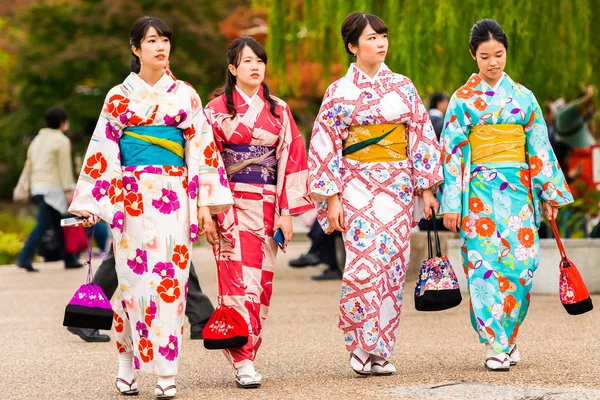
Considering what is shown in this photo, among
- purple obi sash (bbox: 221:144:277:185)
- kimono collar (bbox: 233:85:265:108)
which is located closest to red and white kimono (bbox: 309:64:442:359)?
purple obi sash (bbox: 221:144:277:185)

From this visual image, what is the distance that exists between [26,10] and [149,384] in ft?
94.3

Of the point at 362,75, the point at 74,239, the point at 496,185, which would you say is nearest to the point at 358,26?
the point at 362,75

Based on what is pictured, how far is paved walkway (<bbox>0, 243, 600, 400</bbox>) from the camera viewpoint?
5.26 m

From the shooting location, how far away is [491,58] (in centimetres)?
614

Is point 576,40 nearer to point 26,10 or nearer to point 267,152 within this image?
point 267,152

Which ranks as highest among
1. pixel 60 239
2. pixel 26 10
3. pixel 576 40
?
Answer: pixel 26 10

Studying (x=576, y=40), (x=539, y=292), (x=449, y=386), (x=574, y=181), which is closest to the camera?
(x=449, y=386)

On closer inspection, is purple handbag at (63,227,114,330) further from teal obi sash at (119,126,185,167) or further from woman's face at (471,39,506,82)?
woman's face at (471,39,506,82)

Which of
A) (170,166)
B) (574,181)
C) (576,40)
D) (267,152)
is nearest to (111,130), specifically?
(170,166)

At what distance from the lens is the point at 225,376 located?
6.01 meters

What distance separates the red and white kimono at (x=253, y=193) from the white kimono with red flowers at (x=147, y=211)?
1.14 ft

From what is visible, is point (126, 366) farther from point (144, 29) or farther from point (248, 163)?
point (144, 29)

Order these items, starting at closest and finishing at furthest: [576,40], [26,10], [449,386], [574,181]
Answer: [449,386] < [576,40] < [574,181] < [26,10]

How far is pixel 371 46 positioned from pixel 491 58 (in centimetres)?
71
